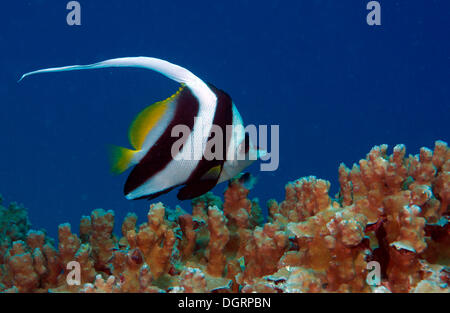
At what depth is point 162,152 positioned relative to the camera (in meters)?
1.76

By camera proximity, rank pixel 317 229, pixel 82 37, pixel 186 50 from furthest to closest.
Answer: pixel 186 50 → pixel 82 37 → pixel 317 229

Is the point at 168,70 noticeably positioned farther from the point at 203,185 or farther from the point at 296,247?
the point at 296,247

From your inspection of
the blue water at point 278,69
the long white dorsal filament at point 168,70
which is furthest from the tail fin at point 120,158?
the blue water at point 278,69

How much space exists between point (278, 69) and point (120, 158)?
60187 mm

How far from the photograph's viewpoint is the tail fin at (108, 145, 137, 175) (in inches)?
67.6

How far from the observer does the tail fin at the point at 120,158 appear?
1.72m

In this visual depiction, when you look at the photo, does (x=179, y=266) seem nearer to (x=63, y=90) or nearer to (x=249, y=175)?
(x=249, y=175)

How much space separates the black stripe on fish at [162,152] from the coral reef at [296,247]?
465 millimetres

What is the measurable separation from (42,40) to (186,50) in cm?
2180
